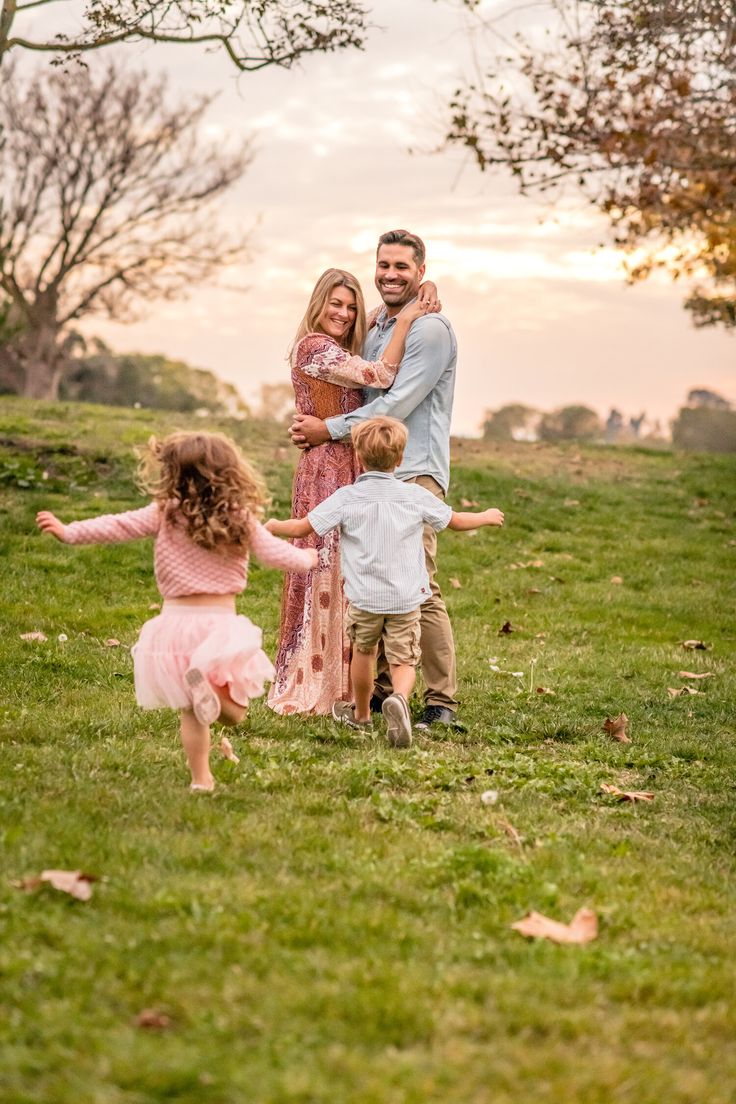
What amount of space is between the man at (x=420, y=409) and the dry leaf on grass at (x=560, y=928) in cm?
280

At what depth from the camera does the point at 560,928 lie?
3.93 m

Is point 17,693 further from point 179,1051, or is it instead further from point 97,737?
point 179,1051

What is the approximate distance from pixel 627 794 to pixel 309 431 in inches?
98.5

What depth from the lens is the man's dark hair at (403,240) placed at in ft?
21.2

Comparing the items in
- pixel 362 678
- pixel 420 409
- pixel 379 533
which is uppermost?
pixel 420 409

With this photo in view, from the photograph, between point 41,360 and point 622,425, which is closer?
point 41,360

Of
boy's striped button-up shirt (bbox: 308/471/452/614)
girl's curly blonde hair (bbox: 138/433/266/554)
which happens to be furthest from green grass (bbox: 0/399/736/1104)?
girl's curly blonde hair (bbox: 138/433/266/554)

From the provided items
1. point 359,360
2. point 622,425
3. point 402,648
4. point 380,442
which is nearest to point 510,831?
point 402,648

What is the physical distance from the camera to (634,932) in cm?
398

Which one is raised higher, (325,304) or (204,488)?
(325,304)

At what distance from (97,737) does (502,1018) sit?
324cm

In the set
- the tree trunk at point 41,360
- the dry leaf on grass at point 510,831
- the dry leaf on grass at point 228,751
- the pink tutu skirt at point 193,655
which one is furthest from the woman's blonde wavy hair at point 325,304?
the tree trunk at point 41,360

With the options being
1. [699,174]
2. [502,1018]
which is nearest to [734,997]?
[502,1018]

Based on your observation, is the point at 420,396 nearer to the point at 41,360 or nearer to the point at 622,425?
the point at 41,360
